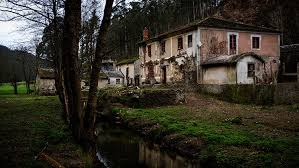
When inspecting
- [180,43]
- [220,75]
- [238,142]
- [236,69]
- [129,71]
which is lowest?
[238,142]

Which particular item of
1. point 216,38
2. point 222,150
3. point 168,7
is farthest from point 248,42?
point 168,7

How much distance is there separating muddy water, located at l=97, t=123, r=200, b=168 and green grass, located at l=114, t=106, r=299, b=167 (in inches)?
48.6

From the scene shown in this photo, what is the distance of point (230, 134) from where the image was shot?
46.1 ft

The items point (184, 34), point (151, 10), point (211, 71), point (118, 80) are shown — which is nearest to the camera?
point (211, 71)

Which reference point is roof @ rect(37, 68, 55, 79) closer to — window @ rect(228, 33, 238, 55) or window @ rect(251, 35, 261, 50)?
window @ rect(228, 33, 238, 55)

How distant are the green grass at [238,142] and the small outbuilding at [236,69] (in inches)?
582

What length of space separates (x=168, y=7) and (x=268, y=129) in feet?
224

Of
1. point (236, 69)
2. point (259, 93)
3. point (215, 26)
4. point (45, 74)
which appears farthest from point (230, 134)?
point (45, 74)

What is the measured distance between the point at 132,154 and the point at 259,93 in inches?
554

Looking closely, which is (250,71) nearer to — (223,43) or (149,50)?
(223,43)

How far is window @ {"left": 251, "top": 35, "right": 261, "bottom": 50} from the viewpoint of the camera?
37.9 metres

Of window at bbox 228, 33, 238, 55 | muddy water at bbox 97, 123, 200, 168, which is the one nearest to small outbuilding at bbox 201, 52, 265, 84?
window at bbox 228, 33, 238, 55

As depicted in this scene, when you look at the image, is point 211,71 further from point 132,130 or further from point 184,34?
point 132,130

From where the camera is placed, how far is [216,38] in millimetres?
35969
